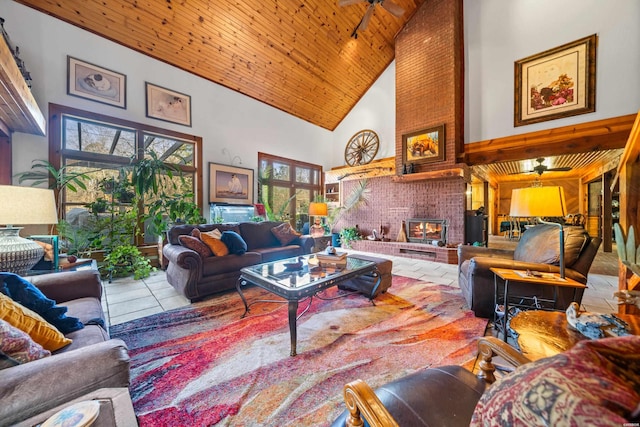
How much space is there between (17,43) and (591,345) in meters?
6.08

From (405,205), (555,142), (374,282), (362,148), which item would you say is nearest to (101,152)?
(374,282)

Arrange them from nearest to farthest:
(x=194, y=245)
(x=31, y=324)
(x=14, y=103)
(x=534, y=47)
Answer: (x=31, y=324)
(x=14, y=103)
(x=194, y=245)
(x=534, y=47)

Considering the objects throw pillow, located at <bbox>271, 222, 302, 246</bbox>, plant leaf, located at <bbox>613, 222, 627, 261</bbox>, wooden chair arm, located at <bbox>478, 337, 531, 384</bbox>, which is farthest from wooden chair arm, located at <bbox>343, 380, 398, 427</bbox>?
throw pillow, located at <bbox>271, 222, 302, 246</bbox>

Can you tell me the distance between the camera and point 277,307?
8.24 feet

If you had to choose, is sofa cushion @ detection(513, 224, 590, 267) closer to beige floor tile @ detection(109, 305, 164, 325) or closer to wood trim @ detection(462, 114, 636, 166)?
wood trim @ detection(462, 114, 636, 166)

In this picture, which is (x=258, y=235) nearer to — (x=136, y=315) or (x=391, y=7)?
(x=136, y=315)

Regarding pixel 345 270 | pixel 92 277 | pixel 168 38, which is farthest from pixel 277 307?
pixel 168 38

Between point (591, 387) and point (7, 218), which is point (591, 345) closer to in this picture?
point (591, 387)

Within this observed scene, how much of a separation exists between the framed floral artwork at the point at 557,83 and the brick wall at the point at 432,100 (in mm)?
1041

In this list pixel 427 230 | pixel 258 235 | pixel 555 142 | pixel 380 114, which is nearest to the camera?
pixel 258 235

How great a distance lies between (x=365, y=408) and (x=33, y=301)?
5.44 ft

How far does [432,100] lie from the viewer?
204 inches

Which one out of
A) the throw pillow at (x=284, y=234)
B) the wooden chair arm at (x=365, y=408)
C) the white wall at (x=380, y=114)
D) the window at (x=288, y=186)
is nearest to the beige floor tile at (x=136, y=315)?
the throw pillow at (x=284, y=234)

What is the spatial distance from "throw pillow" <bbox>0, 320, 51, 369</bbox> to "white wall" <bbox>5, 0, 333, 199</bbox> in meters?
4.05
